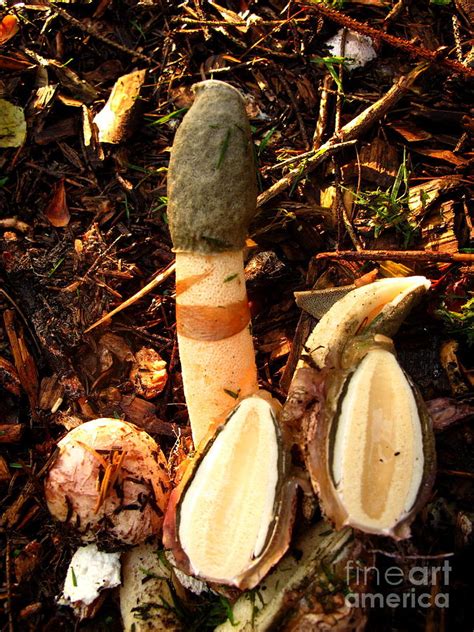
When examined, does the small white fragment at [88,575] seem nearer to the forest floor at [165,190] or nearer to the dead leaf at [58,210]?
the forest floor at [165,190]

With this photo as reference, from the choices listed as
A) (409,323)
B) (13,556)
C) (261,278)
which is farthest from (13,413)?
(409,323)

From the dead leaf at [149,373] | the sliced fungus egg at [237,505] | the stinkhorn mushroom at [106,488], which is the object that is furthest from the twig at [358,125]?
the stinkhorn mushroom at [106,488]

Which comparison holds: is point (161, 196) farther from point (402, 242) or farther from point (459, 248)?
point (459, 248)

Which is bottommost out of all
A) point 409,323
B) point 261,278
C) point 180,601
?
point 180,601

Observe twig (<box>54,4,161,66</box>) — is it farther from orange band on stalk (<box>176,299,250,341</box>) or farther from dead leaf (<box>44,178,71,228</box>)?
orange band on stalk (<box>176,299,250,341</box>)

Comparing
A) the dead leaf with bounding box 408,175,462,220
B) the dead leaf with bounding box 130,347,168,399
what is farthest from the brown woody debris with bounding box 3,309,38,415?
the dead leaf with bounding box 408,175,462,220

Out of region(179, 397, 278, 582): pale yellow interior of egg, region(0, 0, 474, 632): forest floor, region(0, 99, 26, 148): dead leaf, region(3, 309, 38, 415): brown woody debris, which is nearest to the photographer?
region(179, 397, 278, 582): pale yellow interior of egg
